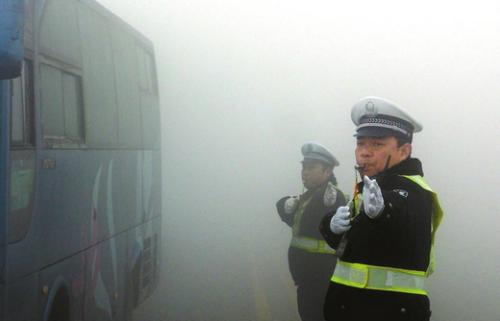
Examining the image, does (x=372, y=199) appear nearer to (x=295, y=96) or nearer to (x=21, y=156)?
(x=21, y=156)

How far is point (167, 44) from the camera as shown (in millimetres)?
15430

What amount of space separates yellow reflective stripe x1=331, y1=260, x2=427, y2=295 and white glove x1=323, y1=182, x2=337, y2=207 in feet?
8.98

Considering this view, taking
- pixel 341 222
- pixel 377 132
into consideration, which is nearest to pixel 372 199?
pixel 341 222

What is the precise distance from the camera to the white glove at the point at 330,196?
6578mm

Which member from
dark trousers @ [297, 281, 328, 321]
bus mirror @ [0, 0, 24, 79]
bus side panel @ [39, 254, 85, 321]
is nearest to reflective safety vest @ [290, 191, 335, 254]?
dark trousers @ [297, 281, 328, 321]

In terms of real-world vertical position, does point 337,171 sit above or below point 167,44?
below

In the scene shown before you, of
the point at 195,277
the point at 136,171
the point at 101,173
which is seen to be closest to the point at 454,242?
the point at 195,277

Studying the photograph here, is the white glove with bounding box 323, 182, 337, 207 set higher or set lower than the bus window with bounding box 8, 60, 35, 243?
lower

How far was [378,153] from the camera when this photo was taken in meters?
3.91

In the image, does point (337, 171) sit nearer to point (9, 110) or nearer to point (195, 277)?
point (195, 277)

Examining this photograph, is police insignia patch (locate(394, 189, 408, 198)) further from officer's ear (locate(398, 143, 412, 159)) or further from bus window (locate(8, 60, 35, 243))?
bus window (locate(8, 60, 35, 243))

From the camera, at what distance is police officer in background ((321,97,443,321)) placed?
12.1 ft

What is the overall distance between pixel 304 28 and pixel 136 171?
9.24 metres

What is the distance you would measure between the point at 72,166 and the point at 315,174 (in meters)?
2.22
